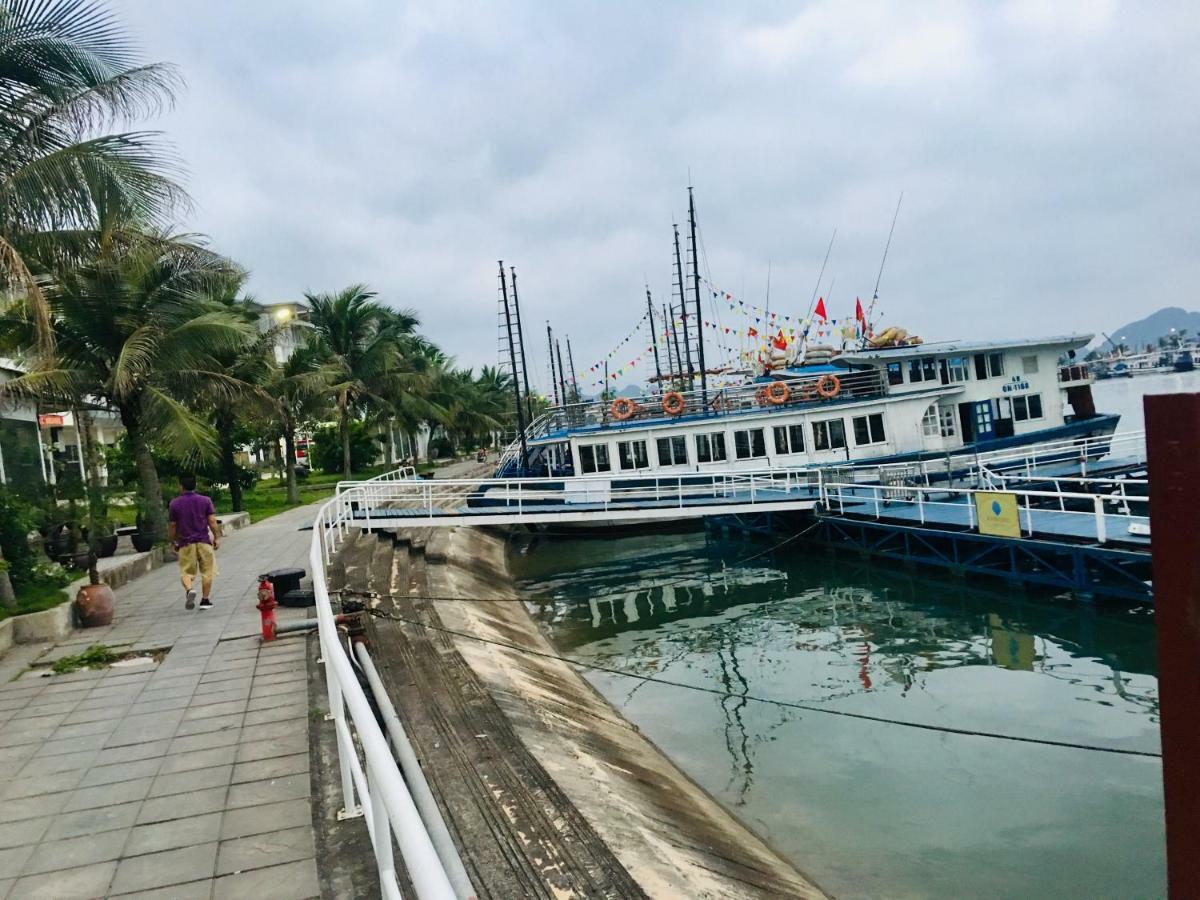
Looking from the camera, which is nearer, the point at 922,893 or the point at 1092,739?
the point at 922,893

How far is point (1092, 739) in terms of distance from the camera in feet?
31.7

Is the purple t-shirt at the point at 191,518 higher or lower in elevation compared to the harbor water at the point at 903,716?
higher

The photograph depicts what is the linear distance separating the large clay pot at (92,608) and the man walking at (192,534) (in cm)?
98

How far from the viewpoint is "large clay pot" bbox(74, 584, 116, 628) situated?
434 inches

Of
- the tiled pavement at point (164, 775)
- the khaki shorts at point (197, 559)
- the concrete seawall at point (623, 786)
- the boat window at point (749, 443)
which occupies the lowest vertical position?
the concrete seawall at point (623, 786)

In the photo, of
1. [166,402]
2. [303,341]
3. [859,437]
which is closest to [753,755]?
[166,402]

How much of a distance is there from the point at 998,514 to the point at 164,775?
577 inches

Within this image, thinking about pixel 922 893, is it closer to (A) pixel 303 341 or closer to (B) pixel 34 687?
(B) pixel 34 687

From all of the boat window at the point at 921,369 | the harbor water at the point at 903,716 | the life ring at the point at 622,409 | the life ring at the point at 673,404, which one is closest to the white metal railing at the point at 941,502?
the harbor water at the point at 903,716

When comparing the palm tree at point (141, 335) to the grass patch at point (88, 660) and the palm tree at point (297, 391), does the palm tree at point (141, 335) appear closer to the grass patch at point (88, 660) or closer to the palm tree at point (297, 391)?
the grass patch at point (88, 660)

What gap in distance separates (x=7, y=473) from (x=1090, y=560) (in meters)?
22.1

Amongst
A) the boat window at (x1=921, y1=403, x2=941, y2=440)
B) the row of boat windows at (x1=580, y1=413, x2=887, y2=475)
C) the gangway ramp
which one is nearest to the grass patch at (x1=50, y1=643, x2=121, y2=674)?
the gangway ramp

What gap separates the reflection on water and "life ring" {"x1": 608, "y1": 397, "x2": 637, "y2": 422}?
7.47 metres

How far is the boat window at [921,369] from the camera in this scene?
2653cm
